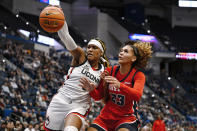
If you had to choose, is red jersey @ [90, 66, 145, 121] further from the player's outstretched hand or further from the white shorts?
the white shorts

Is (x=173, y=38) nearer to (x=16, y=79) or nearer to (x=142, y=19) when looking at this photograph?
(x=142, y=19)

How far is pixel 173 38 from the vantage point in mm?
31969

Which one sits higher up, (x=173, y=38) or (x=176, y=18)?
(x=176, y=18)

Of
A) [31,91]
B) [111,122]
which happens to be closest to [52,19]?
[111,122]

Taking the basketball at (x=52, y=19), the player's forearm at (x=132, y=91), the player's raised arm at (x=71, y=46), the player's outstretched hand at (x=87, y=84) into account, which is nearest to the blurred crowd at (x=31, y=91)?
the player's raised arm at (x=71, y=46)

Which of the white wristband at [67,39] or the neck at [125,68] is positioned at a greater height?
the white wristband at [67,39]

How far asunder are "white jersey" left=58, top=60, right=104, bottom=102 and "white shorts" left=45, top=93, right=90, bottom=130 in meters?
0.08

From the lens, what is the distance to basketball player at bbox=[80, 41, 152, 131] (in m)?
4.23

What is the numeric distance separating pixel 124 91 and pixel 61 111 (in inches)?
43.0

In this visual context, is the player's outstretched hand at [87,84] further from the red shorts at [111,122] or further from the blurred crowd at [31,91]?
the blurred crowd at [31,91]

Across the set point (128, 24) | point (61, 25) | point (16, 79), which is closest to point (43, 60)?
point (16, 79)

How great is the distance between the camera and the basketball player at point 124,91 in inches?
166

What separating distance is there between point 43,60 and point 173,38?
17902mm

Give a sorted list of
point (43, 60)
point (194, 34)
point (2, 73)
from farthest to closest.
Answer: point (194, 34) → point (43, 60) → point (2, 73)
